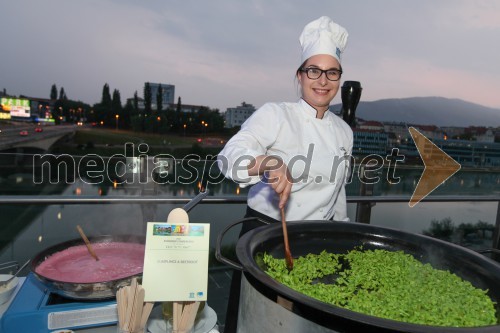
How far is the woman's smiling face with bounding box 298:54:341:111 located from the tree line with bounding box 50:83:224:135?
6751mm

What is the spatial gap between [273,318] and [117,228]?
133 centimetres

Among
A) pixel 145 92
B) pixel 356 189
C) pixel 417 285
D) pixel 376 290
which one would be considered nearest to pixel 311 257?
pixel 376 290

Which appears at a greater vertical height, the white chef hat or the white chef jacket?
the white chef hat

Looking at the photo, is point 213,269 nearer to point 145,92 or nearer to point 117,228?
point 117,228

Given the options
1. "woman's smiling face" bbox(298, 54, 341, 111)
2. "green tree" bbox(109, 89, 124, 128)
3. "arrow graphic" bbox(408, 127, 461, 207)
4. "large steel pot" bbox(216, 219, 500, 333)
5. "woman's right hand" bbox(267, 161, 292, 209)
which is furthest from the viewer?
"green tree" bbox(109, 89, 124, 128)

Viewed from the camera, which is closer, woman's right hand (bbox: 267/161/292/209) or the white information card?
the white information card

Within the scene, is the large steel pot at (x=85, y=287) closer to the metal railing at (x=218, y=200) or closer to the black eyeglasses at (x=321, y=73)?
the metal railing at (x=218, y=200)

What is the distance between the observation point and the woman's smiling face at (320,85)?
1.69 metres

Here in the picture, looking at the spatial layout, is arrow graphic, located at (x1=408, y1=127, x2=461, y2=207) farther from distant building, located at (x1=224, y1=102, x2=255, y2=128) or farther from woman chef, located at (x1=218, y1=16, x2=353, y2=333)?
distant building, located at (x1=224, y1=102, x2=255, y2=128)

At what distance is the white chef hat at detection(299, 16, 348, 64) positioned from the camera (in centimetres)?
169

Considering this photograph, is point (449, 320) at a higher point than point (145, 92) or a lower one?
lower

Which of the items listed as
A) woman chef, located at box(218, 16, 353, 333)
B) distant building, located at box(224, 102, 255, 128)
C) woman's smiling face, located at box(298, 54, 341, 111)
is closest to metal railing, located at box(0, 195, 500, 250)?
woman chef, located at box(218, 16, 353, 333)

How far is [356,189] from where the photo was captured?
2.92 m

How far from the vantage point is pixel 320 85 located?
1.72m
